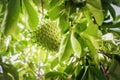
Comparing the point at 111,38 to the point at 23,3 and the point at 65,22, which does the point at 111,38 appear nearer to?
the point at 65,22

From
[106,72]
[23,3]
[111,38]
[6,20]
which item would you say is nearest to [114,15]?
[111,38]

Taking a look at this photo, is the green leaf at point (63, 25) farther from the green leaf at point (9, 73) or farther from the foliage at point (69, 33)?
the green leaf at point (9, 73)

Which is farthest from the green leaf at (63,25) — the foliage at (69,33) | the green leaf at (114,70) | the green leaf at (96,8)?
the green leaf at (114,70)

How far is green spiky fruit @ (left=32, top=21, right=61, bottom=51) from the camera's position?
5.30ft

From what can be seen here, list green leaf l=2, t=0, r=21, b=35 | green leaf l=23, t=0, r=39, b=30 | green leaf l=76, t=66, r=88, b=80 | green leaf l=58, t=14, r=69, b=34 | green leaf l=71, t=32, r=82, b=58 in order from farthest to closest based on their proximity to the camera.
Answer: green leaf l=76, t=66, r=88, b=80, green leaf l=58, t=14, r=69, b=34, green leaf l=71, t=32, r=82, b=58, green leaf l=23, t=0, r=39, b=30, green leaf l=2, t=0, r=21, b=35

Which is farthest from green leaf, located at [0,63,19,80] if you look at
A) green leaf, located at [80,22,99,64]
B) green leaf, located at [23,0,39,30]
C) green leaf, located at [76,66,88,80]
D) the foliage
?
green leaf, located at [76,66,88,80]

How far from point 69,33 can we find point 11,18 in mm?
348

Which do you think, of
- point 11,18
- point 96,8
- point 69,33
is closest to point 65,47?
point 69,33

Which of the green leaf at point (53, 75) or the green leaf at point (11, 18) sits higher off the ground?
the green leaf at point (11, 18)

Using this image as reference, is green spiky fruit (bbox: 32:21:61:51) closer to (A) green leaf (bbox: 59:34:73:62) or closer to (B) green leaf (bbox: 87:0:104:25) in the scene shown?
(A) green leaf (bbox: 59:34:73:62)

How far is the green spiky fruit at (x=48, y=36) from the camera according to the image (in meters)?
1.62

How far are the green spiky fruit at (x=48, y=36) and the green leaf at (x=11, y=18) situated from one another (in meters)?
0.54

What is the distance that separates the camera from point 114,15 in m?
1.58

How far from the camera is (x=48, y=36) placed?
1636 mm
